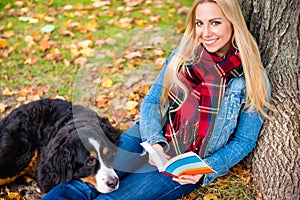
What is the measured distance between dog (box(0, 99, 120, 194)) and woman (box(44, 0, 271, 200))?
0.42 feet

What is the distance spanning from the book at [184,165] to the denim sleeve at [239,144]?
0.82 feet

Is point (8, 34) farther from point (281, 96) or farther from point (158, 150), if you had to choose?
point (281, 96)

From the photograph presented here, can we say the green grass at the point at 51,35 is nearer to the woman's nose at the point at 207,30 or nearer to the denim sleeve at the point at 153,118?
the denim sleeve at the point at 153,118

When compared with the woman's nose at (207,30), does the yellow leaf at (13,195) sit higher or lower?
lower

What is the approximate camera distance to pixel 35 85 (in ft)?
16.1

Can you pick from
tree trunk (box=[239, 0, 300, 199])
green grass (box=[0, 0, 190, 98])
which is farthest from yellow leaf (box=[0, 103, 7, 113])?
tree trunk (box=[239, 0, 300, 199])

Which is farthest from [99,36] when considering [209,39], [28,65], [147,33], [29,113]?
[209,39]

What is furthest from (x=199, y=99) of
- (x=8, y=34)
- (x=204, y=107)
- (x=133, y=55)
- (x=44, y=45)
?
(x=8, y=34)

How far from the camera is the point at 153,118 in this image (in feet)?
11.1

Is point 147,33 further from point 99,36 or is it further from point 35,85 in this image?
point 35,85

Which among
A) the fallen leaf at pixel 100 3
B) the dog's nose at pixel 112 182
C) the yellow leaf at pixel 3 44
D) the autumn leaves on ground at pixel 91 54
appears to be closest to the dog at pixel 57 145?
the dog's nose at pixel 112 182

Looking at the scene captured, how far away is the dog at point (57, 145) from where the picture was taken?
10.4ft

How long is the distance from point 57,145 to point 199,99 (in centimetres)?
119

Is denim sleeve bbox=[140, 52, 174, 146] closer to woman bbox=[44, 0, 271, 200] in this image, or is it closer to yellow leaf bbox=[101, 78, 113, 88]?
woman bbox=[44, 0, 271, 200]
